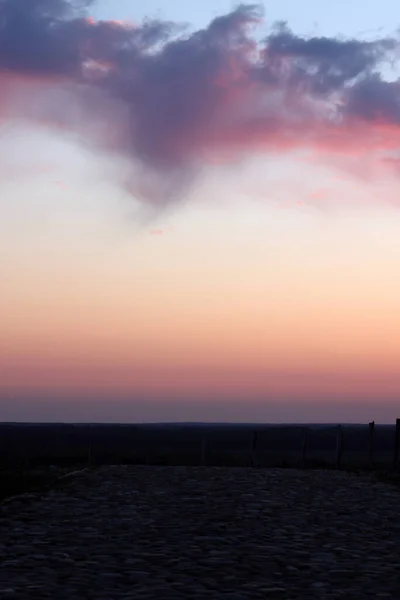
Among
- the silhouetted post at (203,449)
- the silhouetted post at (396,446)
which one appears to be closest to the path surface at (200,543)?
the silhouetted post at (396,446)

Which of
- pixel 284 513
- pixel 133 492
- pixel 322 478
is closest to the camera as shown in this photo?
pixel 284 513

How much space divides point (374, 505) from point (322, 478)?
9.18 metres

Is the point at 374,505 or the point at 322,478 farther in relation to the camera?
the point at 322,478

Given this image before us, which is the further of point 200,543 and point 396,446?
point 396,446

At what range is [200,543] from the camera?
1698 cm

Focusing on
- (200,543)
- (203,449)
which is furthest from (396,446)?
(200,543)

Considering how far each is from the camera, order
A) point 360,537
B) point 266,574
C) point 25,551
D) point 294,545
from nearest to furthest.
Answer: point 266,574 < point 25,551 < point 294,545 < point 360,537

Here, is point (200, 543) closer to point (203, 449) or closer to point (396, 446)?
point (396, 446)

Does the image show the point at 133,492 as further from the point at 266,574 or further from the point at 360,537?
the point at 266,574

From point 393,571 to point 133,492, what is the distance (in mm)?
12535

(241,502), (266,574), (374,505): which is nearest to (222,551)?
(266,574)

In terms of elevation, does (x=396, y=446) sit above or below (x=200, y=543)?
above

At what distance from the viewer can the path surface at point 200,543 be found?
42.9 ft

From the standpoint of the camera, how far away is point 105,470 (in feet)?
114
